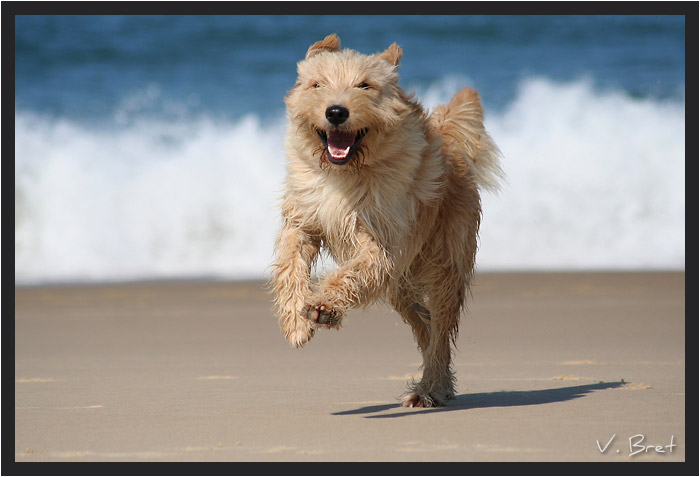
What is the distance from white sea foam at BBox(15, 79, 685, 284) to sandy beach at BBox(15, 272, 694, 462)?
1.94 meters

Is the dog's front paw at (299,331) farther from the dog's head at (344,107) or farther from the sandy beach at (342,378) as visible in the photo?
the dog's head at (344,107)

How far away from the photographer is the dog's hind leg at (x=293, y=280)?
212 inches

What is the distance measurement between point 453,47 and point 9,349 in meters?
15.9

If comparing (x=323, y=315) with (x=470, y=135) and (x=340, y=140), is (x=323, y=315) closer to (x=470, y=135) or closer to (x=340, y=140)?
(x=340, y=140)

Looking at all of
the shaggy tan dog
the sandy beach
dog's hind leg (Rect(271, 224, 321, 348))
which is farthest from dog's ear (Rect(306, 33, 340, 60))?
the sandy beach

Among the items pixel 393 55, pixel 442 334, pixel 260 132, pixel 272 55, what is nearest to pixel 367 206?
pixel 393 55

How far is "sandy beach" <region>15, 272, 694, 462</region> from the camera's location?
15.6ft

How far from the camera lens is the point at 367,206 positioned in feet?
18.9

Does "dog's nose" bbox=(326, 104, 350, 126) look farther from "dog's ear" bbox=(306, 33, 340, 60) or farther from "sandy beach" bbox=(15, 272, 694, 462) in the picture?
"sandy beach" bbox=(15, 272, 694, 462)

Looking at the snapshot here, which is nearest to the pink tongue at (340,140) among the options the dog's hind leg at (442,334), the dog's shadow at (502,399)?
the dog's hind leg at (442,334)

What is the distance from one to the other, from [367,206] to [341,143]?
420mm

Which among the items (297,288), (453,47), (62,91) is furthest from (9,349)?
(453,47)

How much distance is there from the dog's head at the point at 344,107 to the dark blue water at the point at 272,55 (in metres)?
13.7

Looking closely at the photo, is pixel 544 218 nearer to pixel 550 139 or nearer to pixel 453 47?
→ pixel 550 139
